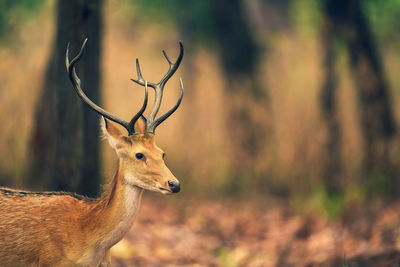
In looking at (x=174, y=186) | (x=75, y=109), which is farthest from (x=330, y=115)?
(x=174, y=186)

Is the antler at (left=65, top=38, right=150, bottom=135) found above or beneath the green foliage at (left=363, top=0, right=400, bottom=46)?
beneath

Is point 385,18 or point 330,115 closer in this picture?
point 330,115

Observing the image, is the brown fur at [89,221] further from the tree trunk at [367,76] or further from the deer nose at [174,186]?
the tree trunk at [367,76]

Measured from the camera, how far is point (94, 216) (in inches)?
196

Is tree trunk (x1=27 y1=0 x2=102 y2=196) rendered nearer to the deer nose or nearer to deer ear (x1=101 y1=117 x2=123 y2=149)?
deer ear (x1=101 y1=117 x2=123 y2=149)

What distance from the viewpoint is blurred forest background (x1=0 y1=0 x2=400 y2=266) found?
7.73m

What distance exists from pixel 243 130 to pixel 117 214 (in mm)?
8386

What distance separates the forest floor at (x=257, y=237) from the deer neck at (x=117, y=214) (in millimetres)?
2587

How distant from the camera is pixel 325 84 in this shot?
10.6 meters

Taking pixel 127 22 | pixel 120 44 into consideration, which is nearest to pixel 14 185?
pixel 120 44

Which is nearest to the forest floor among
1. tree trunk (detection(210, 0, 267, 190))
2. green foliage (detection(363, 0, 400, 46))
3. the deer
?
tree trunk (detection(210, 0, 267, 190))

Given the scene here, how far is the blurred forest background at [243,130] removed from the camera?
7734 millimetres

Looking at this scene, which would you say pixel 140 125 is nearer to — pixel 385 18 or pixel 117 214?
pixel 117 214

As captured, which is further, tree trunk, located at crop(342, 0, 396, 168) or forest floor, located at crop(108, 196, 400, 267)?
tree trunk, located at crop(342, 0, 396, 168)
